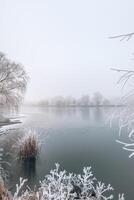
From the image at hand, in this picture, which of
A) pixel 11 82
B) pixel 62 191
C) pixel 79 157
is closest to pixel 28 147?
pixel 79 157

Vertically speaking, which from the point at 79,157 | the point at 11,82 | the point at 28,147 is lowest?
the point at 79,157

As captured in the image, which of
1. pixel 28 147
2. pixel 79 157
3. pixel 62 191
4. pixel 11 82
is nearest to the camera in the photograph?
pixel 62 191

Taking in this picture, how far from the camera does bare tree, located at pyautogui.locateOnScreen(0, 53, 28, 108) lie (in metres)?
11.9

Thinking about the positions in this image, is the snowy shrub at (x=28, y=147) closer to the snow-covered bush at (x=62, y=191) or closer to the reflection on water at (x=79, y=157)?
the reflection on water at (x=79, y=157)

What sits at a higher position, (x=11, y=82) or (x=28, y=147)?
(x=11, y=82)

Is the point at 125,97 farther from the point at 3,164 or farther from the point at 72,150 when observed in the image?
the point at 72,150

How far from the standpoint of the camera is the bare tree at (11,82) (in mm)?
11945

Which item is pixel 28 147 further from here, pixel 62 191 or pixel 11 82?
pixel 11 82

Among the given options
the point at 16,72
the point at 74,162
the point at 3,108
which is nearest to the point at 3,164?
the point at 74,162

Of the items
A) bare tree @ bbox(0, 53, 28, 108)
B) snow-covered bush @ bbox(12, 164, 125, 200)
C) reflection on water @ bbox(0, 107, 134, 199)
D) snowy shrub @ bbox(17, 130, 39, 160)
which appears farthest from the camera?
bare tree @ bbox(0, 53, 28, 108)

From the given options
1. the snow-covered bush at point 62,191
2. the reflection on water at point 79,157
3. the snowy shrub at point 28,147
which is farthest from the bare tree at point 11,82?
the snow-covered bush at point 62,191

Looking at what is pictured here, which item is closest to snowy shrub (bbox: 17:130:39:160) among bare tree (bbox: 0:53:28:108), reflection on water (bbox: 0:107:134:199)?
reflection on water (bbox: 0:107:134:199)

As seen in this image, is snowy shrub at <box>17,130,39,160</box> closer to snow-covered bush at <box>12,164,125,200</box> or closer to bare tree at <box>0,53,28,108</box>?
snow-covered bush at <box>12,164,125,200</box>

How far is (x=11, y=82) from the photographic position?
482 inches
